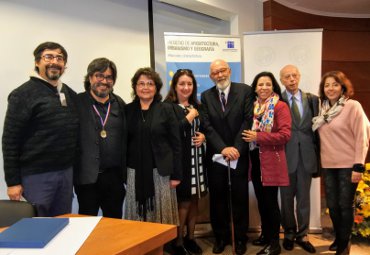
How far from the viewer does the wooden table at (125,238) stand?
0.91m

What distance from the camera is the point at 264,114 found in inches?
105

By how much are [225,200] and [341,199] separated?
36.4 inches

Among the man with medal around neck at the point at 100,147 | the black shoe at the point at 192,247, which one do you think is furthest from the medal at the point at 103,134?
the black shoe at the point at 192,247

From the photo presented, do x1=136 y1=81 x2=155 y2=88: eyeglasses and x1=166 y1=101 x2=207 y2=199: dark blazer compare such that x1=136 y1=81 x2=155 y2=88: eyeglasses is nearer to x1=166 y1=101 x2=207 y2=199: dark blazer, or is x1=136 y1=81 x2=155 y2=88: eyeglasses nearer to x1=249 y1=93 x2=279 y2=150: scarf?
x1=166 y1=101 x2=207 y2=199: dark blazer

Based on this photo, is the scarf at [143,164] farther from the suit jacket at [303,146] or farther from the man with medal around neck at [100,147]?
the suit jacket at [303,146]

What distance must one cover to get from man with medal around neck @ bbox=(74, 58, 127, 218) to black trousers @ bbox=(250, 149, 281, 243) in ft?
3.73

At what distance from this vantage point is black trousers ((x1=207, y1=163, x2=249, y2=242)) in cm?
276

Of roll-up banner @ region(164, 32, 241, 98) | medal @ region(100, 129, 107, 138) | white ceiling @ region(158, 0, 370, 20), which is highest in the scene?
white ceiling @ region(158, 0, 370, 20)

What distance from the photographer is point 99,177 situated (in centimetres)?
224

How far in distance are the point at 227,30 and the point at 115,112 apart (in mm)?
2812

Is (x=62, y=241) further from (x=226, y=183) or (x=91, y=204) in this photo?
(x=226, y=183)

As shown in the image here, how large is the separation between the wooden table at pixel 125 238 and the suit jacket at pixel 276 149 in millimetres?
1655

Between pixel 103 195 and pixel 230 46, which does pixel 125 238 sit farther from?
pixel 230 46

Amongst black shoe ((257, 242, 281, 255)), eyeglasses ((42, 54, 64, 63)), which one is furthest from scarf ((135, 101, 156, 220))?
black shoe ((257, 242, 281, 255))
